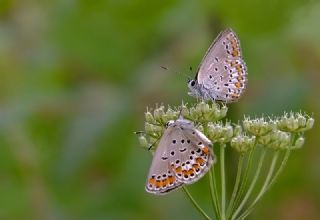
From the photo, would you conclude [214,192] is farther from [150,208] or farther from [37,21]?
[37,21]

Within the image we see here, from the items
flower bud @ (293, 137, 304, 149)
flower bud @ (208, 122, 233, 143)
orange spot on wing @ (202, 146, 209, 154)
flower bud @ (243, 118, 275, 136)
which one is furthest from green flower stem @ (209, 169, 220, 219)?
flower bud @ (293, 137, 304, 149)

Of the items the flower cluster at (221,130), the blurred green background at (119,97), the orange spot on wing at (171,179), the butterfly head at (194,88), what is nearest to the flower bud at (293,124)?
the flower cluster at (221,130)

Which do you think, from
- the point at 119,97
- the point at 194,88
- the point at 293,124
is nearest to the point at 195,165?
the point at 293,124

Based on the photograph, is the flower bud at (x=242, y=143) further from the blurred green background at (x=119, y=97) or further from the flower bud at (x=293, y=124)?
the blurred green background at (x=119, y=97)

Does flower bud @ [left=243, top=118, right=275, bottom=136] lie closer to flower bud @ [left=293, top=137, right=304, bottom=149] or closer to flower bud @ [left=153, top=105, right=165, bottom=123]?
flower bud @ [left=293, top=137, right=304, bottom=149]

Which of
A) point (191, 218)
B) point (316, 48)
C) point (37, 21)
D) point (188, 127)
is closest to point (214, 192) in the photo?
point (188, 127)

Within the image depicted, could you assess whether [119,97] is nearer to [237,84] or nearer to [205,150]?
[237,84]
